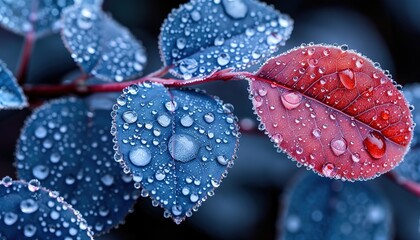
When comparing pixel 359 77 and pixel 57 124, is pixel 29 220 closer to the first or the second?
pixel 57 124

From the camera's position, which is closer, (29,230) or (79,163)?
(29,230)

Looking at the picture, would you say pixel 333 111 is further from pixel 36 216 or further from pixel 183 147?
pixel 36 216

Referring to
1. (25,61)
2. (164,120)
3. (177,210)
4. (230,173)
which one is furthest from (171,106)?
(230,173)

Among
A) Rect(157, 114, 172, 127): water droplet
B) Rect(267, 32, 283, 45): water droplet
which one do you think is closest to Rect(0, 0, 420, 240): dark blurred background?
Rect(267, 32, 283, 45): water droplet

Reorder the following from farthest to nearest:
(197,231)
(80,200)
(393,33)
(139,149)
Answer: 1. (393,33)
2. (197,231)
3. (80,200)
4. (139,149)

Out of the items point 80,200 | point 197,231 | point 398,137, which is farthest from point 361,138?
point 197,231

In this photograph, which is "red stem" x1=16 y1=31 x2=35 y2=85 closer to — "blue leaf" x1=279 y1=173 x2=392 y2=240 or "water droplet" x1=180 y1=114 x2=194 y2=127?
"water droplet" x1=180 y1=114 x2=194 y2=127
